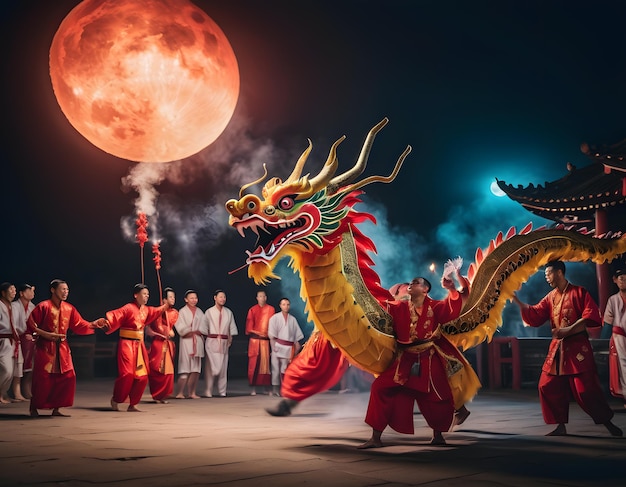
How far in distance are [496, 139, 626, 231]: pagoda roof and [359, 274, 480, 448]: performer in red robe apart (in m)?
5.60

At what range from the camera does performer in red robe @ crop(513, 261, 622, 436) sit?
5.82 m

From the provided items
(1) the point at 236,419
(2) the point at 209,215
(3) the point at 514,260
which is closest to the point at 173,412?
(1) the point at 236,419

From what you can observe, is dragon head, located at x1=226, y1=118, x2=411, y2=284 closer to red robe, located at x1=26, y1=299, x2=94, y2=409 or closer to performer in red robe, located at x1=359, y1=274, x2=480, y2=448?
performer in red robe, located at x1=359, y1=274, x2=480, y2=448

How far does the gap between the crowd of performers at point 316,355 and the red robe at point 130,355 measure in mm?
11

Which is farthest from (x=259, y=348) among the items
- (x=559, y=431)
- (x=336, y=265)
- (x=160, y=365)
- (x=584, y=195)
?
(x=559, y=431)

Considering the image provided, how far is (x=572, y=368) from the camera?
5.86 m

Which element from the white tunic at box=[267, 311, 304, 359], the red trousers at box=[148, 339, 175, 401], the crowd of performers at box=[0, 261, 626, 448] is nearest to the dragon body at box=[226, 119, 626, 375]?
the crowd of performers at box=[0, 261, 626, 448]

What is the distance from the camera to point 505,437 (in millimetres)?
5742

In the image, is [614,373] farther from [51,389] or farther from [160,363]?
[51,389]

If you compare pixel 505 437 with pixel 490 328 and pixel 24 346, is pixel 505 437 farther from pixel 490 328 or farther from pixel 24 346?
pixel 24 346

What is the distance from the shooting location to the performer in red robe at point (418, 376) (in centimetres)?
521

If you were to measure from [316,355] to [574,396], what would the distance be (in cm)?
217

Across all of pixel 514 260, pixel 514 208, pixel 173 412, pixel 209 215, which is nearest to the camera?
pixel 514 260

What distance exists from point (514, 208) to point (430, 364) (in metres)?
16.9
